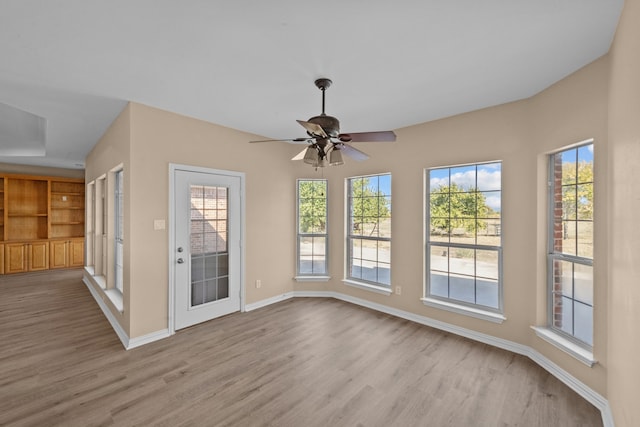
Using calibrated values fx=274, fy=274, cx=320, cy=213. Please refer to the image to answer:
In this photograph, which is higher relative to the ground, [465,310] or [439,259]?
[439,259]

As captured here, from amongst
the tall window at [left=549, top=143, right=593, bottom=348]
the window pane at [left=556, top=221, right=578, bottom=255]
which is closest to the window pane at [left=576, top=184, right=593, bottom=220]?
the tall window at [left=549, top=143, right=593, bottom=348]

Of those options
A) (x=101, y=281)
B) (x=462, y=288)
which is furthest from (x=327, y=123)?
(x=101, y=281)

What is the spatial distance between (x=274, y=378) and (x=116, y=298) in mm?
2699

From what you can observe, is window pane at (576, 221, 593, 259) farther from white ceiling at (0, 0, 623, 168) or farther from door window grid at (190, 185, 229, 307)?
door window grid at (190, 185, 229, 307)

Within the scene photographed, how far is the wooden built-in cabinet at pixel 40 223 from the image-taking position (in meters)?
6.47

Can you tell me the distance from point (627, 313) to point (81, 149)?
24.9 ft

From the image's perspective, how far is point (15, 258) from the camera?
252 inches

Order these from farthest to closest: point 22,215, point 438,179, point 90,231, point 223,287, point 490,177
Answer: point 22,215 < point 90,231 < point 223,287 < point 438,179 < point 490,177

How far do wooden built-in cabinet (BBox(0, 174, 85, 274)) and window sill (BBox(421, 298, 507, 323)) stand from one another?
A: 8657 mm

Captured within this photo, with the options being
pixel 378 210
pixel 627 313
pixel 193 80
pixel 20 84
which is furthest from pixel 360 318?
pixel 20 84

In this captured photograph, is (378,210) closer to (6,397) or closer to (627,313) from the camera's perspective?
(627,313)

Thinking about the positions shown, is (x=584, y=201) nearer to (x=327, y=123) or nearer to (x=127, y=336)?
(x=327, y=123)

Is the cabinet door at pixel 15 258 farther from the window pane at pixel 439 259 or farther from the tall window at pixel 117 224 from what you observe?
the window pane at pixel 439 259

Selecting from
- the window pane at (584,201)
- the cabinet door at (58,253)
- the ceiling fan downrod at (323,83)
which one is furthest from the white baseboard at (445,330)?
the ceiling fan downrod at (323,83)
